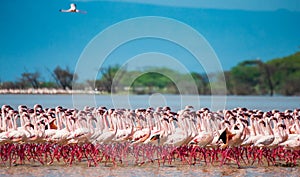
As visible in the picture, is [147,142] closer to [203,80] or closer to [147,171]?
[147,171]

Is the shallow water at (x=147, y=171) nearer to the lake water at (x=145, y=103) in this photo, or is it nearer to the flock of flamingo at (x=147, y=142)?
the flock of flamingo at (x=147, y=142)

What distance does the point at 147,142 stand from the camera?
Answer: 13.3m

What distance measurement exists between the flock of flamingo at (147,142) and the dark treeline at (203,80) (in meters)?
42.4

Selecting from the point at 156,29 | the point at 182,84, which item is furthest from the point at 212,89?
the point at 156,29

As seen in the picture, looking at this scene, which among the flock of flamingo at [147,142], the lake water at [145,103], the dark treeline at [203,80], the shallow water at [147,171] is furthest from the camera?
the dark treeline at [203,80]

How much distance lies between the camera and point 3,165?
12.3 metres

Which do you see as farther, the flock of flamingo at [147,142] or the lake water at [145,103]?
the lake water at [145,103]

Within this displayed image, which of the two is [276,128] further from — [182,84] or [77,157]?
[182,84]

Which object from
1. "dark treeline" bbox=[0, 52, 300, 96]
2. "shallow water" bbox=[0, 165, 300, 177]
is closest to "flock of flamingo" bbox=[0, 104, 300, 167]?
"shallow water" bbox=[0, 165, 300, 177]

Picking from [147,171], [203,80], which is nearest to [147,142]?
[147,171]

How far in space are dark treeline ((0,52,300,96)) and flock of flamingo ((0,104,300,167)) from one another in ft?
139

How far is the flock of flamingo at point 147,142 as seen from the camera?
41.0 ft

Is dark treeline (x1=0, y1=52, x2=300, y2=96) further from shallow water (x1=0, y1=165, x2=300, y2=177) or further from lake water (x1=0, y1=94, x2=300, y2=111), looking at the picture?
shallow water (x1=0, y1=165, x2=300, y2=177)

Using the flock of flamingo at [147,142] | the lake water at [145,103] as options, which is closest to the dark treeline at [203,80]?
the lake water at [145,103]
